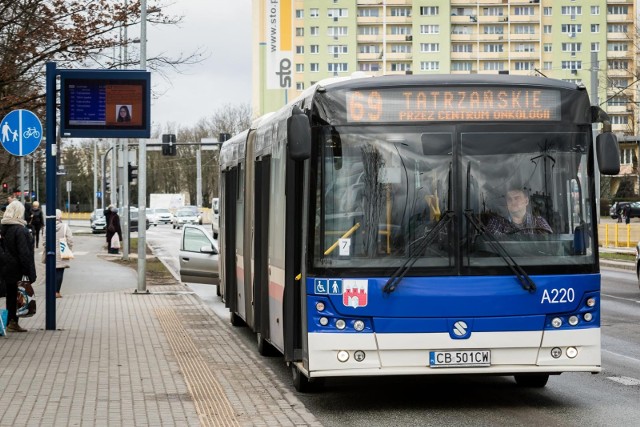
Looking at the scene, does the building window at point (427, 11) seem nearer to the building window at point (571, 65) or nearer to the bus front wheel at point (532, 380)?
the building window at point (571, 65)

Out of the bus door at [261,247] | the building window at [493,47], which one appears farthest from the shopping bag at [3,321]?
the building window at [493,47]

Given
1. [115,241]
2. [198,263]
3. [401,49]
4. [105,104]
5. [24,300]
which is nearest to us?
[24,300]

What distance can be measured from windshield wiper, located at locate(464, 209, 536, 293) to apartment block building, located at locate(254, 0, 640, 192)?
118899mm

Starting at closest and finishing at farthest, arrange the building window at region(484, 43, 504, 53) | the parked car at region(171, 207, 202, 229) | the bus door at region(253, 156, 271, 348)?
the bus door at region(253, 156, 271, 348) < the parked car at region(171, 207, 202, 229) < the building window at region(484, 43, 504, 53)

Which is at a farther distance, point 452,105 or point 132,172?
point 132,172

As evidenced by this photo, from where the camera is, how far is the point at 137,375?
11.7 m

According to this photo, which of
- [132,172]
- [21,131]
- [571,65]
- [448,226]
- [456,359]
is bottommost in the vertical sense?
[456,359]

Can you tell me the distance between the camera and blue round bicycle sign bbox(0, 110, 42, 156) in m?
15.6

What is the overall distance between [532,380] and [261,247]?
136 inches

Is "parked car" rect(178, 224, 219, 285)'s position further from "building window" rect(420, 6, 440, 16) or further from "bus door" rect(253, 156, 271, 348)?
"building window" rect(420, 6, 440, 16)

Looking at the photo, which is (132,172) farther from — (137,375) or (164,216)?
(164,216)

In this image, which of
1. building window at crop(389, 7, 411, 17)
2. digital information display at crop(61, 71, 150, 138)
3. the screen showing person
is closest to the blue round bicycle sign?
digital information display at crop(61, 71, 150, 138)

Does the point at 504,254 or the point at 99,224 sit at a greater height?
the point at 504,254

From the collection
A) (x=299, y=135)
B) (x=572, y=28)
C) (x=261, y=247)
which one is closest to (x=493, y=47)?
(x=572, y=28)
